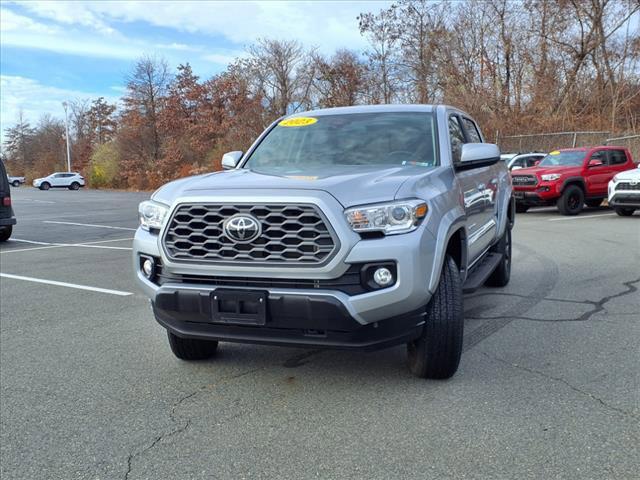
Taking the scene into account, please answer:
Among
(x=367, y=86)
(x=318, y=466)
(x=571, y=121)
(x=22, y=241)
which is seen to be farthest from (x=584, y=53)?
(x=318, y=466)

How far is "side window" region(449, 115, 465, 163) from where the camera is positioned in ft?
15.2

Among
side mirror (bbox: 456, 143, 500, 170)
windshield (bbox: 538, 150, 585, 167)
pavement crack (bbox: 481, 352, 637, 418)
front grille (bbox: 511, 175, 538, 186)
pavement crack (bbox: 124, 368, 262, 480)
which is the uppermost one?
side mirror (bbox: 456, 143, 500, 170)

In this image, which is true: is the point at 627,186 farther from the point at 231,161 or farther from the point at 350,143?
the point at 231,161

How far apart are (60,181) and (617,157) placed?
48.3m

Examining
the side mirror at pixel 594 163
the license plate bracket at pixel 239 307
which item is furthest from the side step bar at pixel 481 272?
the side mirror at pixel 594 163

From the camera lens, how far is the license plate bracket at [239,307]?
3.30m

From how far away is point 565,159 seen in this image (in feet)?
51.9

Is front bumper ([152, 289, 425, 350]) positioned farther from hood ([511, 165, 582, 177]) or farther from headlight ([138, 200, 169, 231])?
hood ([511, 165, 582, 177])

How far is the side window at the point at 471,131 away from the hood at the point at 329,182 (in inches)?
77.4

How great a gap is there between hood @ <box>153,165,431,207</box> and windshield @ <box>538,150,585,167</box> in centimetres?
1297

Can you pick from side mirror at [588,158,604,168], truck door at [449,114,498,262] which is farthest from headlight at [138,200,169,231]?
side mirror at [588,158,604,168]

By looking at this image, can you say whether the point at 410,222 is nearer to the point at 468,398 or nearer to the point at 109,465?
the point at 468,398

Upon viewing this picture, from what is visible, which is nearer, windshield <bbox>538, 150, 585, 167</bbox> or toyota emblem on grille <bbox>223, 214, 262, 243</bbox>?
toyota emblem on grille <bbox>223, 214, 262, 243</bbox>

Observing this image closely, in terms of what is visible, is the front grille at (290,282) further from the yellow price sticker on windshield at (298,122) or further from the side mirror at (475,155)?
the yellow price sticker on windshield at (298,122)
